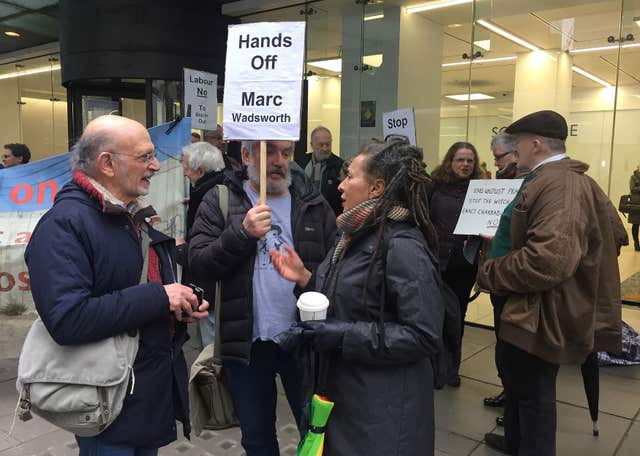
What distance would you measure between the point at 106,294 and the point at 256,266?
80 centimetres

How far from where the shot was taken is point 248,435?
2.51 meters

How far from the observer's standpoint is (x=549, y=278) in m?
2.53

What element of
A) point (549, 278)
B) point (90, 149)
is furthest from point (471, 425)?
point (90, 149)

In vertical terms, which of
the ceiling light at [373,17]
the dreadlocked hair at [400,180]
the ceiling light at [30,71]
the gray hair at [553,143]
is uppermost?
→ the ceiling light at [373,17]

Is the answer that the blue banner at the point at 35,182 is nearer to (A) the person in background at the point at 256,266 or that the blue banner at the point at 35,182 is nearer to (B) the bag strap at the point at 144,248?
(A) the person in background at the point at 256,266

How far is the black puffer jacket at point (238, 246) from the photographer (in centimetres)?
238

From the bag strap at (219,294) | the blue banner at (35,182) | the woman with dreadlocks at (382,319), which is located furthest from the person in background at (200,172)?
the woman with dreadlocks at (382,319)

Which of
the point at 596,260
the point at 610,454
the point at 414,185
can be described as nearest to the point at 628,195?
the point at 610,454

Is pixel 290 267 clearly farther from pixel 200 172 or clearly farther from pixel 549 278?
pixel 200 172

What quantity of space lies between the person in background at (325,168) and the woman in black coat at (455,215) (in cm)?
195

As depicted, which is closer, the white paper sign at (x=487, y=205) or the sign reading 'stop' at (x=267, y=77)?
the sign reading 'stop' at (x=267, y=77)

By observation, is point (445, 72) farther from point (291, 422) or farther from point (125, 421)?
point (125, 421)

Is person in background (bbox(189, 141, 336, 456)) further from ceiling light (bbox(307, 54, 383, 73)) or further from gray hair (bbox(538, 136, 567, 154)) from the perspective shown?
ceiling light (bbox(307, 54, 383, 73))

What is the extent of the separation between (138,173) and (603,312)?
2405mm
